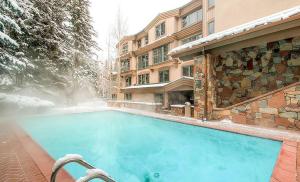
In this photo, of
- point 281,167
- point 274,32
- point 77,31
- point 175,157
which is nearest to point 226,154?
point 175,157

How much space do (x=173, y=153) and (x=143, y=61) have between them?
73.9 ft

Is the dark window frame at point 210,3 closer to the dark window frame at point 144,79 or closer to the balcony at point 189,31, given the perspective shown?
the balcony at point 189,31

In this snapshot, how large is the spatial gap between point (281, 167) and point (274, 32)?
607cm

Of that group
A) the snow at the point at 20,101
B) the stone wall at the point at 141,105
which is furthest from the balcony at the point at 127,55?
the snow at the point at 20,101

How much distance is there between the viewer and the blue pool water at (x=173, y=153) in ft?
16.9

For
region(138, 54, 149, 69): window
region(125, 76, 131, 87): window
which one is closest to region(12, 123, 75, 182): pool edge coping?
region(138, 54, 149, 69): window

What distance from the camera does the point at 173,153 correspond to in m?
6.95

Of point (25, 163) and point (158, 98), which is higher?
point (158, 98)

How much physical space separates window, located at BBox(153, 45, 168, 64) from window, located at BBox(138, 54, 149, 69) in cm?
230

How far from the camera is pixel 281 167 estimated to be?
401 centimetres

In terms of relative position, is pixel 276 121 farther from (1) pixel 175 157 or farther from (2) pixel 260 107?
(1) pixel 175 157

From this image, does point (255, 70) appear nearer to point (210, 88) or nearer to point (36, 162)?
point (210, 88)

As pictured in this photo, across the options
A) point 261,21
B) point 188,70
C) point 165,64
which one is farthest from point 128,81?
point 261,21

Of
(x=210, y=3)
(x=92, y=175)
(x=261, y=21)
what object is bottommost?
(x=92, y=175)
